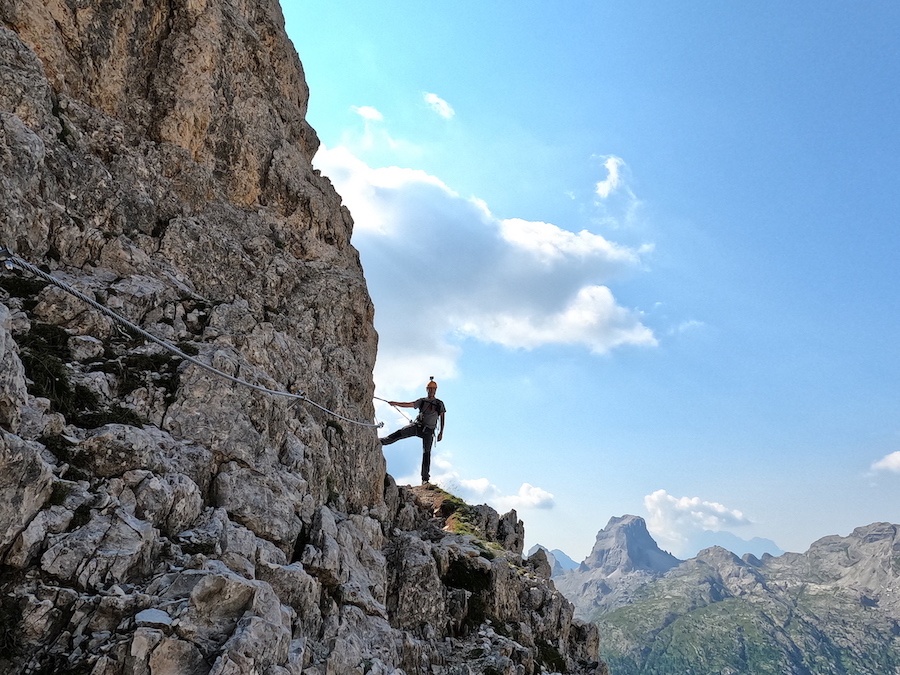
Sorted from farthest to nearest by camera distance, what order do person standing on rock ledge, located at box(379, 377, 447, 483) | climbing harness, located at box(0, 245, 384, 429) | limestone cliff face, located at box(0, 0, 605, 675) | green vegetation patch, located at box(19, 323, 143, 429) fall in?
person standing on rock ledge, located at box(379, 377, 447, 483) < green vegetation patch, located at box(19, 323, 143, 429) < climbing harness, located at box(0, 245, 384, 429) < limestone cliff face, located at box(0, 0, 605, 675)

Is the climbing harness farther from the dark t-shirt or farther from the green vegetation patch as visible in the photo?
the dark t-shirt

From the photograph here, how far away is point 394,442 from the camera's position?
35.6 metres

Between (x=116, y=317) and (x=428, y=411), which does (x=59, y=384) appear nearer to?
(x=116, y=317)

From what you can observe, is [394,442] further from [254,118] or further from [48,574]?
[48,574]

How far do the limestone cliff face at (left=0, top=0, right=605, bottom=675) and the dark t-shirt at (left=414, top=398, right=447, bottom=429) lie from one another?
15.1 feet

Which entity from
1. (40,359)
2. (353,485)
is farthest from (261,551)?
(353,485)

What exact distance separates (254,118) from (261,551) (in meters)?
23.2

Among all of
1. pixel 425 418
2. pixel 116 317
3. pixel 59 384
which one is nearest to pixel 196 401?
pixel 59 384

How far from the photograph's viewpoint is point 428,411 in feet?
115

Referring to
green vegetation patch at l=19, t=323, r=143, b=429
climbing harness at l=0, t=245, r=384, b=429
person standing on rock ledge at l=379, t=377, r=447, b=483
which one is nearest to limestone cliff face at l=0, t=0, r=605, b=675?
green vegetation patch at l=19, t=323, r=143, b=429

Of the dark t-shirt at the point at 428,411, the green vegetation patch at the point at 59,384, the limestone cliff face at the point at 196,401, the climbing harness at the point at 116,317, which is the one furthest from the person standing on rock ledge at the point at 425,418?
the green vegetation patch at the point at 59,384

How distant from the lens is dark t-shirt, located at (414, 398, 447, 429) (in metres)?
35.1

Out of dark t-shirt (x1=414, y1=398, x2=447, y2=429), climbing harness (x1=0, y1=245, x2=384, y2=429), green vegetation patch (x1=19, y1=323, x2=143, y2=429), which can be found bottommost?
green vegetation patch (x1=19, y1=323, x2=143, y2=429)

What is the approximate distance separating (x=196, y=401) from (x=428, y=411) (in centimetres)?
1887
